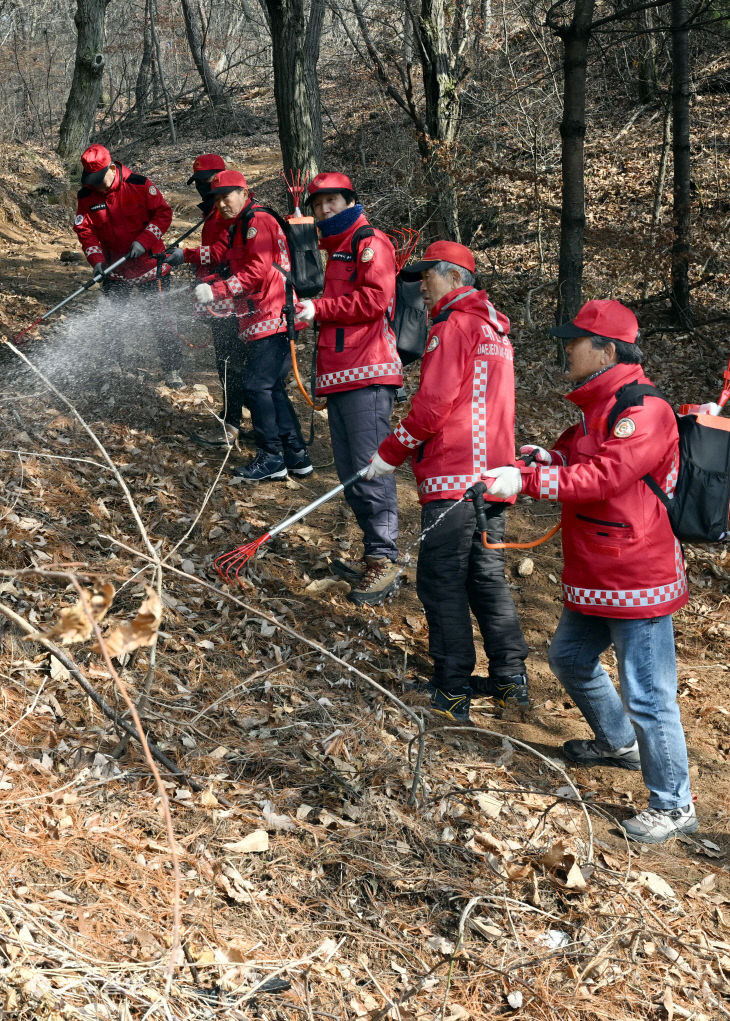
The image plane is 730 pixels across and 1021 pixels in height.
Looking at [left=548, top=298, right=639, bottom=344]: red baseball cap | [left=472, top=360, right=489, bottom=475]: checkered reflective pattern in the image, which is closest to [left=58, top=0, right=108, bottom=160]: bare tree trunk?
[left=472, top=360, right=489, bottom=475]: checkered reflective pattern

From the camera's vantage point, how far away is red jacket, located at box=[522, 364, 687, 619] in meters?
3.65

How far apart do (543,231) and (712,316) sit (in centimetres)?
334

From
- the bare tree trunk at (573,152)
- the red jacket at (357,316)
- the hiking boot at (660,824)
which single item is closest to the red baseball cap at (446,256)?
the red jacket at (357,316)

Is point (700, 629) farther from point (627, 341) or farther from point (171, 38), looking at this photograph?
point (171, 38)

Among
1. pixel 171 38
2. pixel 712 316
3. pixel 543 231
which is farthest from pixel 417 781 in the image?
pixel 171 38

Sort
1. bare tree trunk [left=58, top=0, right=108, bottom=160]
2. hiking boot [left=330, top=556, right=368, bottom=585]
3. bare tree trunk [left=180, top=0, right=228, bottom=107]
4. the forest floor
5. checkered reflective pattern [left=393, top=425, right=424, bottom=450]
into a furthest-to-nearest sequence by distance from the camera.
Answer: bare tree trunk [left=180, top=0, right=228, bottom=107] → bare tree trunk [left=58, top=0, right=108, bottom=160] → hiking boot [left=330, top=556, right=368, bottom=585] → checkered reflective pattern [left=393, top=425, right=424, bottom=450] → the forest floor

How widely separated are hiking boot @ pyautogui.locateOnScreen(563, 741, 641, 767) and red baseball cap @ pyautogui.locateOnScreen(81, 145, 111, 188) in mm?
6046

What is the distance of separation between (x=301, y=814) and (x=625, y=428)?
2.15 m

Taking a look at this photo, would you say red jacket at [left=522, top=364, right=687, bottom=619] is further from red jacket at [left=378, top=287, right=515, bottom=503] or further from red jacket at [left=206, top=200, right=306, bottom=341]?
red jacket at [left=206, top=200, right=306, bottom=341]

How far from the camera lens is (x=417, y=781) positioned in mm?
3734

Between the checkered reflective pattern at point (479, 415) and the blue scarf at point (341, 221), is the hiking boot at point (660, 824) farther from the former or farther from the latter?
the blue scarf at point (341, 221)

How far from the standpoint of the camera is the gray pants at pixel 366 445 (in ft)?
18.4

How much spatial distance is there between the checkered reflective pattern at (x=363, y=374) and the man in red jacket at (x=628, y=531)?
1.75m

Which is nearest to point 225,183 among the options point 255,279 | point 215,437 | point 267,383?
point 255,279
